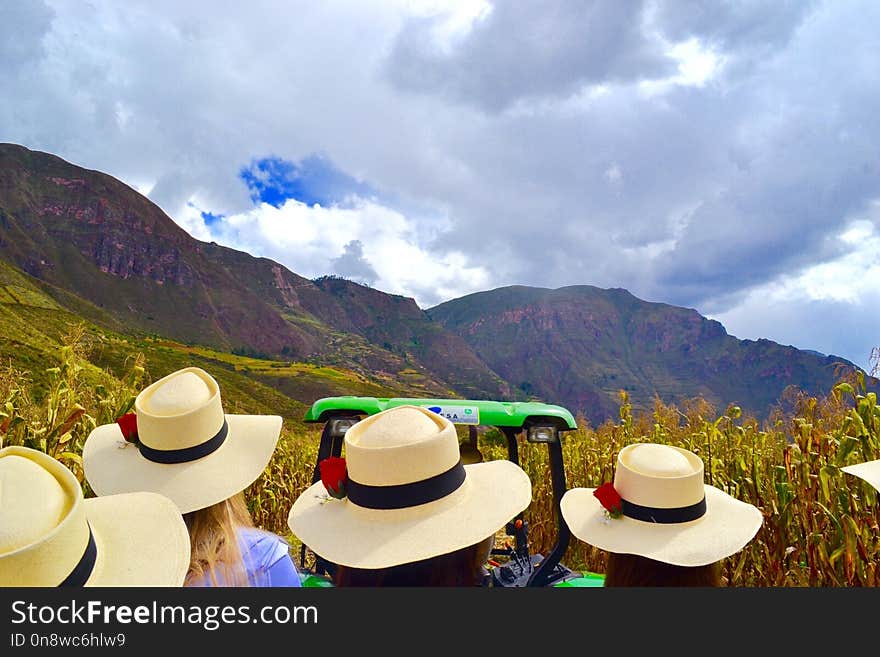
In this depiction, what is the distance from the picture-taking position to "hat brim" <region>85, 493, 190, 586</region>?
4.88 ft

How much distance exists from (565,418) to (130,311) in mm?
203700

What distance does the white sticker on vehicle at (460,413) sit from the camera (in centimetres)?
339

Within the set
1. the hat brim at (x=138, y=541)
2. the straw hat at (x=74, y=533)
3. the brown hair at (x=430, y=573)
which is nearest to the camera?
the straw hat at (x=74, y=533)

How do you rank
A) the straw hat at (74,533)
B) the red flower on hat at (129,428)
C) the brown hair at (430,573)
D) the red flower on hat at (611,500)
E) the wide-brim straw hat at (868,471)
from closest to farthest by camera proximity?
the straw hat at (74,533)
the brown hair at (430,573)
the wide-brim straw hat at (868,471)
the red flower on hat at (611,500)
the red flower on hat at (129,428)

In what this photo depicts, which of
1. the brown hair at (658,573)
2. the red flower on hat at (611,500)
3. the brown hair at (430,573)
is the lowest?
the brown hair at (658,573)

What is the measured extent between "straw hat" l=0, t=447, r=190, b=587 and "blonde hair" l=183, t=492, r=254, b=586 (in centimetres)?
46

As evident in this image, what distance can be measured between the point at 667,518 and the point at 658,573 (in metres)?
0.23

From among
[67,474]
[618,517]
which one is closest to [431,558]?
[618,517]

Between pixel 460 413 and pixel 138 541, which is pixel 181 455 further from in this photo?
pixel 460 413

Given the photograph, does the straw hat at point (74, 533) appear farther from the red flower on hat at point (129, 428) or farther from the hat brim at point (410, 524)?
the red flower on hat at point (129, 428)

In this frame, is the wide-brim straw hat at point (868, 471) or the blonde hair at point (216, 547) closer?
the wide-brim straw hat at point (868, 471)

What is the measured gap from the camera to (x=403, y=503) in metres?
1.87

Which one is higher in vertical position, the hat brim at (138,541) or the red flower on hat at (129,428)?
the red flower on hat at (129,428)

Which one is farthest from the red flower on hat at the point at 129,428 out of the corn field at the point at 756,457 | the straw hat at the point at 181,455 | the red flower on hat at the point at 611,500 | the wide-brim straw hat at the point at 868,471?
the wide-brim straw hat at the point at 868,471
